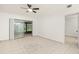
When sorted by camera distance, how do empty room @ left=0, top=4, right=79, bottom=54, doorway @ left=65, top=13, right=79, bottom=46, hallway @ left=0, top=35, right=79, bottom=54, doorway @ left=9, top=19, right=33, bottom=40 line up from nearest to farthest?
hallway @ left=0, top=35, right=79, bottom=54 < empty room @ left=0, top=4, right=79, bottom=54 < doorway @ left=9, top=19, right=33, bottom=40 < doorway @ left=65, top=13, right=79, bottom=46

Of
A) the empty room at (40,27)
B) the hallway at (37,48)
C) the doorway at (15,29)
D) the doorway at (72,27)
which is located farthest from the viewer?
the doorway at (72,27)

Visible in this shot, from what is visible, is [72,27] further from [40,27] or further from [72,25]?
[40,27]

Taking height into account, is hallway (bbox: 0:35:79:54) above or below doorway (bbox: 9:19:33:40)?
below

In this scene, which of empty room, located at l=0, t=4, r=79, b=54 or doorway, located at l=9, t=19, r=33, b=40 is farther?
doorway, located at l=9, t=19, r=33, b=40

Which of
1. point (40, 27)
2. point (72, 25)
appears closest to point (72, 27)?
point (72, 25)

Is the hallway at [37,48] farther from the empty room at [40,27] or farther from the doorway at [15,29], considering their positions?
the doorway at [15,29]

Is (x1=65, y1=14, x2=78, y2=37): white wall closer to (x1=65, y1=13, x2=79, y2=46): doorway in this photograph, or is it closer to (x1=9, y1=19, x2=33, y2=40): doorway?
(x1=65, y1=13, x2=79, y2=46): doorway

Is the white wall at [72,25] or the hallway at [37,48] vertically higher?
the white wall at [72,25]

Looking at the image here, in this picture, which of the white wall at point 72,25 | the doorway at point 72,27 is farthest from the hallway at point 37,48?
the white wall at point 72,25

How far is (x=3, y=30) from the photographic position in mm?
6855

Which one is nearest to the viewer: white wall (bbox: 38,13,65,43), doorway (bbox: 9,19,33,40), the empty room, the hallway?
the hallway

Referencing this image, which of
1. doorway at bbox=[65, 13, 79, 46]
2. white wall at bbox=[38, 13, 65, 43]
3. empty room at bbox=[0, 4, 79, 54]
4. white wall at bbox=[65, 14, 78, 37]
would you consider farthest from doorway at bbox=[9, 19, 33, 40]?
white wall at bbox=[65, 14, 78, 37]

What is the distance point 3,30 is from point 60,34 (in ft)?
15.8
